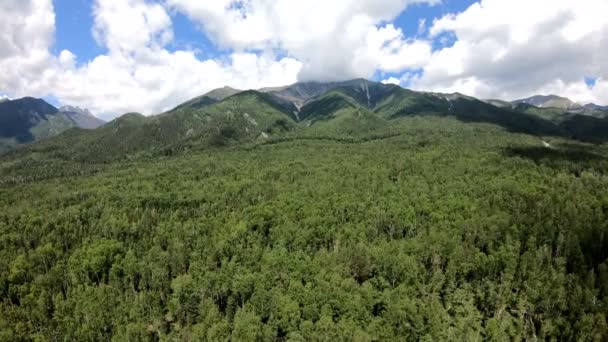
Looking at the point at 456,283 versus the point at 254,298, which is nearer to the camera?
the point at 254,298

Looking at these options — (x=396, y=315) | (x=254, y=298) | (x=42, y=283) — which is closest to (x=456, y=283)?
(x=396, y=315)

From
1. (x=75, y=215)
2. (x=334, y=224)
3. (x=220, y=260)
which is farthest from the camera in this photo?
(x=75, y=215)

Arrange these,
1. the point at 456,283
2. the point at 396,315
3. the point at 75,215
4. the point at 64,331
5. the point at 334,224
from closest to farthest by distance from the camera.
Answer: the point at 396,315 → the point at 64,331 → the point at 456,283 → the point at 334,224 → the point at 75,215

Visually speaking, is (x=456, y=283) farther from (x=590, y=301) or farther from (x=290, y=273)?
(x=290, y=273)

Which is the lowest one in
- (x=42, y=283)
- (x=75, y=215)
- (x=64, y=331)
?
(x=64, y=331)

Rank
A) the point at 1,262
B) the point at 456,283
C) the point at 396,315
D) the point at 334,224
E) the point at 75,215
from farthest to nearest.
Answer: the point at 75,215 < the point at 334,224 < the point at 1,262 < the point at 456,283 < the point at 396,315

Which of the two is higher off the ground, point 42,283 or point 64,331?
point 42,283

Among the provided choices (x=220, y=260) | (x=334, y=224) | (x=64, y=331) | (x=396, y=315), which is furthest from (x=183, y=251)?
(x=396, y=315)

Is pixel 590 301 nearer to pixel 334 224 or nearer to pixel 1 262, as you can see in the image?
pixel 334 224

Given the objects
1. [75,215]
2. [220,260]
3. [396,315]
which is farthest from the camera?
[75,215]
